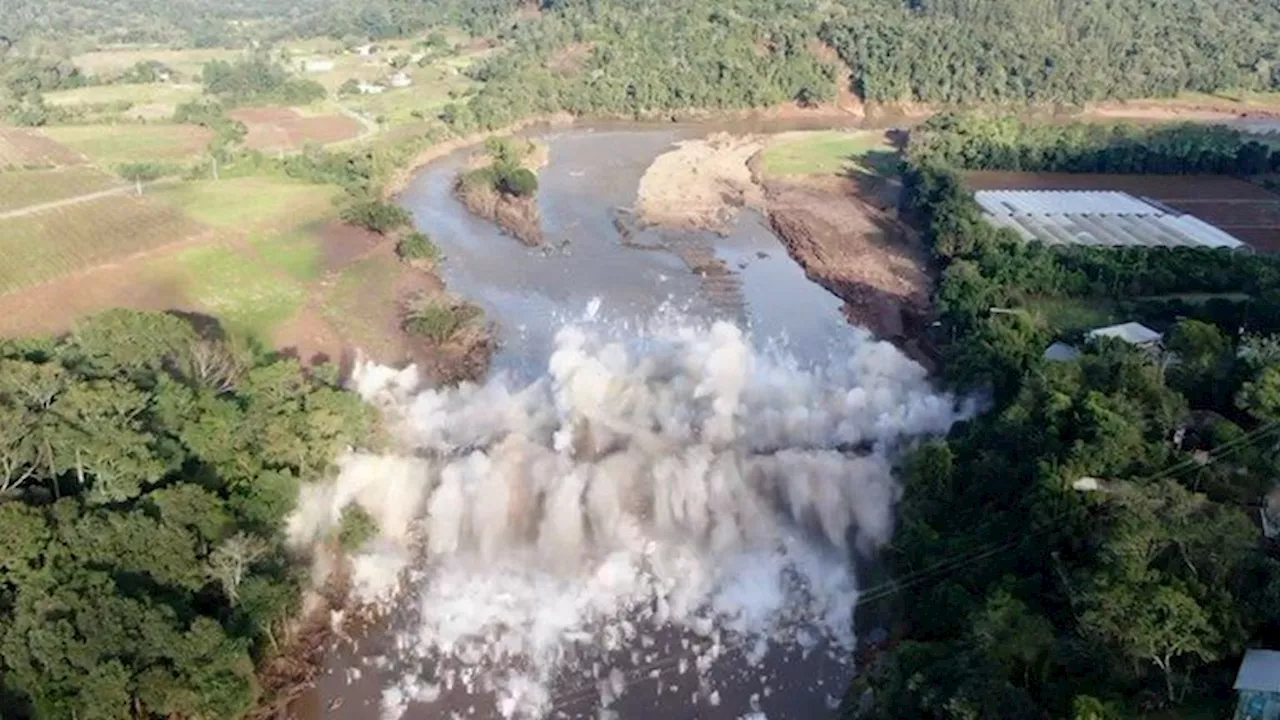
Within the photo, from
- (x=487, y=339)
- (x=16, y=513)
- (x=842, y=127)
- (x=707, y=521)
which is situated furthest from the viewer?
(x=842, y=127)

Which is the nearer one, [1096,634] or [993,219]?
[1096,634]

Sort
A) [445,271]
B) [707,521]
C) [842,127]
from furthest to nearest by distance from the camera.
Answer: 1. [842,127]
2. [445,271]
3. [707,521]

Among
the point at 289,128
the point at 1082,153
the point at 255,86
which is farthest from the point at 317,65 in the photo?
the point at 1082,153

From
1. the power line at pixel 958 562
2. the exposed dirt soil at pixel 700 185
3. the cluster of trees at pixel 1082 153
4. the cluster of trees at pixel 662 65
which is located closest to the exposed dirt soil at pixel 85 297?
the exposed dirt soil at pixel 700 185

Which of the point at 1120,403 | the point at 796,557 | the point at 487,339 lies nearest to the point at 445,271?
the point at 487,339

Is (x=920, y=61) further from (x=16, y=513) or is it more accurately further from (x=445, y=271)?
(x=16, y=513)

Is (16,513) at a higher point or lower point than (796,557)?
higher
